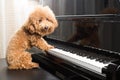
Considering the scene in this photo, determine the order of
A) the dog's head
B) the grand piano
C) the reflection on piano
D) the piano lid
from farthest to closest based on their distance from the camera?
the dog's head → the piano lid → the grand piano → the reflection on piano

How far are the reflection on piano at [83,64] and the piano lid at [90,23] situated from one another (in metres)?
0.05

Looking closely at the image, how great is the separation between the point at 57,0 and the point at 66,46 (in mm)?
499

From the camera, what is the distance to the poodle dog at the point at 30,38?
67.0 inches

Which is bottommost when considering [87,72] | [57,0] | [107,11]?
[87,72]

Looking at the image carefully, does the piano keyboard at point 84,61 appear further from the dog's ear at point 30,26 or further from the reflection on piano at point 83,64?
the dog's ear at point 30,26

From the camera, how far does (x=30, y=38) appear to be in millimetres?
1800

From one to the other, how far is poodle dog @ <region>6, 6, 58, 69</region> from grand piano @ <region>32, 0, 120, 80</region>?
133mm

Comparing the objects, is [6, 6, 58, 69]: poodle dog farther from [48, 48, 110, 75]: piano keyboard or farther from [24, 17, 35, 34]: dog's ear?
[48, 48, 110, 75]: piano keyboard

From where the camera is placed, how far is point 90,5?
4.85 feet

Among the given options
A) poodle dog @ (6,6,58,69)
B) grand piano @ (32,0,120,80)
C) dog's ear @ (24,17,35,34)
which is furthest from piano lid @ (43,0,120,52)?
dog's ear @ (24,17,35,34)

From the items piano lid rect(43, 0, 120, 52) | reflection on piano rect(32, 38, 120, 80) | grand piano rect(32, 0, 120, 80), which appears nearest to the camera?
reflection on piano rect(32, 38, 120, 80)

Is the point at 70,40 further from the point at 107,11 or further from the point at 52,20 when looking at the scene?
the point at 107,11

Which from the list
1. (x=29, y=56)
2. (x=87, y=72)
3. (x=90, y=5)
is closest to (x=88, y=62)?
(x=87, y=72)

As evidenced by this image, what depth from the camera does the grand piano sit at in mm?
1181
